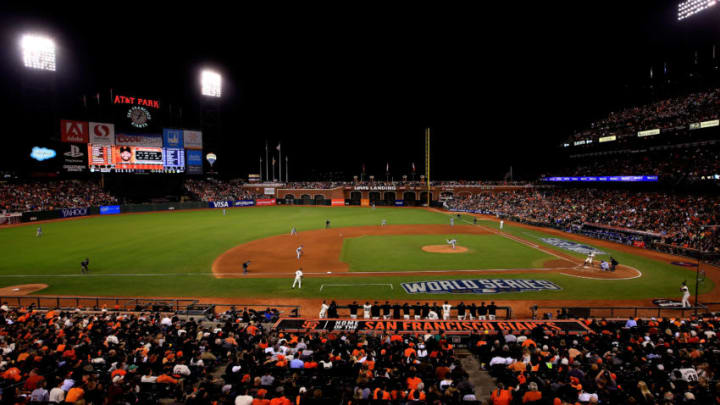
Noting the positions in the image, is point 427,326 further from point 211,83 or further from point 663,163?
point 211,83

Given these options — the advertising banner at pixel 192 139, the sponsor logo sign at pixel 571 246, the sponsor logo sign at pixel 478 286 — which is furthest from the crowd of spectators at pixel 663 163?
the advertising banner at pixel 192 139

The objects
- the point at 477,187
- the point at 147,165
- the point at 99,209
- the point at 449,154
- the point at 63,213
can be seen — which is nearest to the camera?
the point at 63,213

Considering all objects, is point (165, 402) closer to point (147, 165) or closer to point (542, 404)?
point (542, 404)

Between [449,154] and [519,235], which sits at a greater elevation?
[449,154]

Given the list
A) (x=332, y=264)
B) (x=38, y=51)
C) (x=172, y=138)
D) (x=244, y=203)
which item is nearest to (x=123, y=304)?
(x=332, y=264)

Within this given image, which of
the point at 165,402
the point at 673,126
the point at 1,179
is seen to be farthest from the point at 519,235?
the point at 1,179

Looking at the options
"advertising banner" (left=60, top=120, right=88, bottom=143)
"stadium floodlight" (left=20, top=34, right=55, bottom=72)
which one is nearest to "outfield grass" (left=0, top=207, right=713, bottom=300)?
"advertising banner" (left=60, top=120, right=88, bottom=143)

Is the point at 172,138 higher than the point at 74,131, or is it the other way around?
the point at 172,138
